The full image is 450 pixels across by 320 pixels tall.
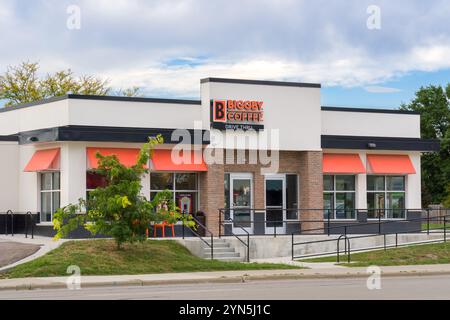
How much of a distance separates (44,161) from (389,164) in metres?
15.8

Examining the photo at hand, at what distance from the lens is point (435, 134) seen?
84.1 metres

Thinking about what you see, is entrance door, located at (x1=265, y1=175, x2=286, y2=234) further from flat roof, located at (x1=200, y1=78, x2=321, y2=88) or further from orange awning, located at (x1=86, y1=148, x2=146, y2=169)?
orange awning, located at (x1=86, y1=148, x2=146, y2=169)

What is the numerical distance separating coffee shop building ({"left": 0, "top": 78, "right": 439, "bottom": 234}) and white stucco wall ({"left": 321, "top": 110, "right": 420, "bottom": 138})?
0.19 feet

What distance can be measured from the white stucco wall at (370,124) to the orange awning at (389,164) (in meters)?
1.00

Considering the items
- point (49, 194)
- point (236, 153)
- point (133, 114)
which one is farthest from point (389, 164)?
point (49, 194)

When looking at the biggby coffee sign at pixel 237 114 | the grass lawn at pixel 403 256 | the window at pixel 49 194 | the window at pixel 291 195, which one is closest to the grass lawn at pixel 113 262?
the grass lawn at pixel 403 256

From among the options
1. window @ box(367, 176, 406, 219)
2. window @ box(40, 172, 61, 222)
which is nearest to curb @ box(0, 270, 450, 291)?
window @ box(40, 172, 61, 222)

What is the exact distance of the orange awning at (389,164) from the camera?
41344mm

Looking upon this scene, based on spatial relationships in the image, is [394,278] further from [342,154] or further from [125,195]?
[342,154]

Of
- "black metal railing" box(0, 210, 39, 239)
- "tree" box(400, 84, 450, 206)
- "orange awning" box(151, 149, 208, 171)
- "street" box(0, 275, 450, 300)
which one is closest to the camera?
"street" box(0, 275, 450, 300)

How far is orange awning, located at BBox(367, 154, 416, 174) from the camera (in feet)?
136
